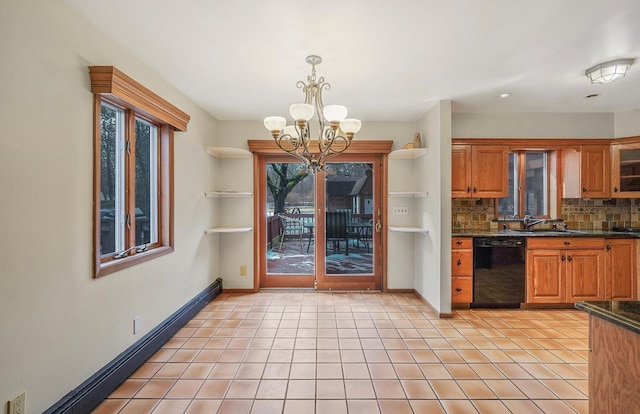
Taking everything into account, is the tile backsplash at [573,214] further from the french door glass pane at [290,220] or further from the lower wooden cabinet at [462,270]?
the french door glass pane at [290,220]

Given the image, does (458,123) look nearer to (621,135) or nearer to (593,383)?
(621,135)

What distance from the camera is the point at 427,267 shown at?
12.8 ft

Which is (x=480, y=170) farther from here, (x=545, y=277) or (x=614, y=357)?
(x=614, y=357)

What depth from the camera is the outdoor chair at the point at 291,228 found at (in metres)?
4.55

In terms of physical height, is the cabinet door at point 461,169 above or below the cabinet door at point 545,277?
above

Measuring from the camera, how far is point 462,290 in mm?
3699

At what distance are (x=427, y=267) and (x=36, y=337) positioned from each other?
11.7 ft

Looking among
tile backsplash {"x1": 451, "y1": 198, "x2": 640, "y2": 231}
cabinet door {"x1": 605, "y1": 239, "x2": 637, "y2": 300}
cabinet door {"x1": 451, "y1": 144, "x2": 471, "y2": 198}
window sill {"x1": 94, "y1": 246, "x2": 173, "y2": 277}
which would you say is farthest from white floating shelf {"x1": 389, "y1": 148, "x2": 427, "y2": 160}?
window sill {"x1": 94, "y1": 246, "x2": 173, "y2": 277}

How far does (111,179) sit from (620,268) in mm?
5228

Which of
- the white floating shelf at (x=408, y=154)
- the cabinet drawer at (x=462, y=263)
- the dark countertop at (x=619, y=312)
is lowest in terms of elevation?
the cabinet drawer at (x=462, y=263)

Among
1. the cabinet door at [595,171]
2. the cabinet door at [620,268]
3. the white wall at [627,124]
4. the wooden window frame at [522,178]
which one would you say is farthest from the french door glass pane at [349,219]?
the white wall at [627,124]

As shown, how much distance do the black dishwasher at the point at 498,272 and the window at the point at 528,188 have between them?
721 mm

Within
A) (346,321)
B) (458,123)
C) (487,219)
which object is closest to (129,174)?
(346,321)

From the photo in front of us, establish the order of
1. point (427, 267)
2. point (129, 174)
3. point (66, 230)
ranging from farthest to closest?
point (427, 267), point (129, 174), point (66, 230)
